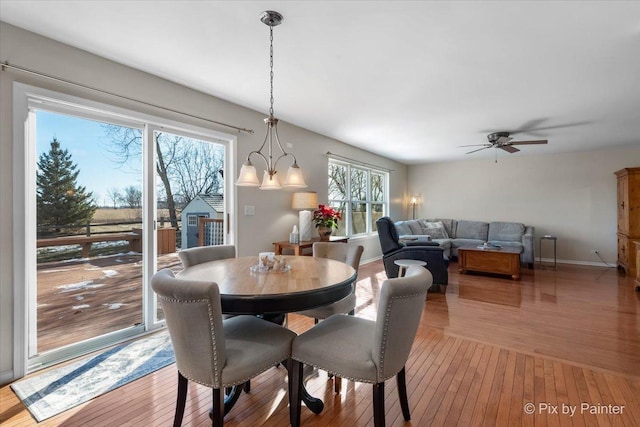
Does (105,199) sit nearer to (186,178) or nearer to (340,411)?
(186,178)

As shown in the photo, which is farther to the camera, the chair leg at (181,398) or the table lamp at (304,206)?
the table lamp at (304,206)

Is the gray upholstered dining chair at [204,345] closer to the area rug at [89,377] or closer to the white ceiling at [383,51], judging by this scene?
the area rug at [89,377]

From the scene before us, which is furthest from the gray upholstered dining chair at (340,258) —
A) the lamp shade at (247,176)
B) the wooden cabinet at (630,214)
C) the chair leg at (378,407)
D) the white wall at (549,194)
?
the white wall at (549,194)

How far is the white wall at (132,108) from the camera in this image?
6.66ft

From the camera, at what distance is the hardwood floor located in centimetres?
173

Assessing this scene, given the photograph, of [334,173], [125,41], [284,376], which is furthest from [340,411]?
[334,173]

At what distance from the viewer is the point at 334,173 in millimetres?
5703

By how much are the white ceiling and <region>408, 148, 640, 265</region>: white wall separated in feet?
8.83

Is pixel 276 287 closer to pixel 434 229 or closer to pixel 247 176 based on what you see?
pixel 247 176

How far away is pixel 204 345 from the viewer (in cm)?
136

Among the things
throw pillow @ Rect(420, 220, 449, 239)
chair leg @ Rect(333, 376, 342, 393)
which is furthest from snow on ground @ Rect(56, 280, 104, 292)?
throw pillow @ Rect(420, 220, 449, 239)

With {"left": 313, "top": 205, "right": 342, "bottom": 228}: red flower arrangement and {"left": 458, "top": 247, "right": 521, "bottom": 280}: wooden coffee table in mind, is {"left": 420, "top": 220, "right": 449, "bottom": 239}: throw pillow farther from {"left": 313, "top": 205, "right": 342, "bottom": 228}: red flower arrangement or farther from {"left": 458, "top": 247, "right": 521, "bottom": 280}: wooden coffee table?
{"left": 313, "top": 205, "right": 342, "bottom": 228}: red flower arrangement

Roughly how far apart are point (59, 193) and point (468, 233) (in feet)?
23.9

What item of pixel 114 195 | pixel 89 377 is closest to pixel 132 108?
pixel 114 195
